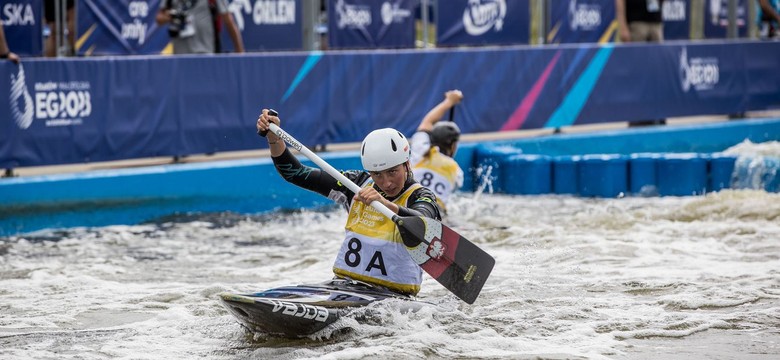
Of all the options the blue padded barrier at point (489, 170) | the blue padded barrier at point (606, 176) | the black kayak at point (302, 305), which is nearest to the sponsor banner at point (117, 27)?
the blue padded barrier at point (489, 170)

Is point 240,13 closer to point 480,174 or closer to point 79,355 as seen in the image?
point 480,174

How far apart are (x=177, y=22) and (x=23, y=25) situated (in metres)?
1.62

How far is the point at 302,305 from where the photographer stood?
7.46 metres

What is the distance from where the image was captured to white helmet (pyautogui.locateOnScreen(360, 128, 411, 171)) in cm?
762

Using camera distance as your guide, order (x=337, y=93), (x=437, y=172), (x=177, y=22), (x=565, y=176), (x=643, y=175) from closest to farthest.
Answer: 1. (x=437, y=172)
2. (x=177, y=22)
3. (x=337, y=93)
4. (x=643, y=175)
5. (x=565, y=176)

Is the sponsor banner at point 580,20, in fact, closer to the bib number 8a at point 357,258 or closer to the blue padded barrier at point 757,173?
the blue padded barrier at point 757,173

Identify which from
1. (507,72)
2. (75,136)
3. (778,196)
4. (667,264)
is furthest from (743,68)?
(75,136)

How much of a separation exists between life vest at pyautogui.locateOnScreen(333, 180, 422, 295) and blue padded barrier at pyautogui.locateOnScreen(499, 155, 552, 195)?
708 centimetres

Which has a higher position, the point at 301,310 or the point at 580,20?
the point at 580,20

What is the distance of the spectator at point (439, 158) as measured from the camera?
38.1 ft

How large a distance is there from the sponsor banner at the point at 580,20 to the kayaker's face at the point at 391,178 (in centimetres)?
1059

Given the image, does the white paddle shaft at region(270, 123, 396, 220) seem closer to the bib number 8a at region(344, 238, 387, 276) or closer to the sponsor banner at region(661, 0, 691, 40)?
the bib number 8a at region(344, 238, 387, 276)

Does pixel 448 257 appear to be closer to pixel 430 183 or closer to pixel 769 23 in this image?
pixel 430 183

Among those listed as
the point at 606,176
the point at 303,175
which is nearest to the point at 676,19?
the point at 606,176
